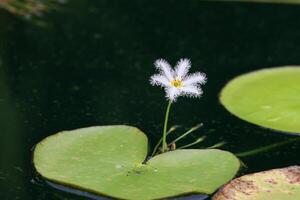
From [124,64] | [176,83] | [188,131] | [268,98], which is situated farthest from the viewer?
[124,64]

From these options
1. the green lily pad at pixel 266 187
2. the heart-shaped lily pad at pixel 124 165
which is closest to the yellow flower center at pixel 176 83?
the heart-shaped lily pad at pixel 124 165

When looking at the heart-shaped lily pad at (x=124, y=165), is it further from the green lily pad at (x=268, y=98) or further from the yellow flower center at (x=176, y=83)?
the green lily pad at (x=268, y=98)

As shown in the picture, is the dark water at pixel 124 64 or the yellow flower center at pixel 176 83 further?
the dark water at pixel 124 64

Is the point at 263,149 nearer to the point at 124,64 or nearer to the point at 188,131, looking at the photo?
the point at 188,131

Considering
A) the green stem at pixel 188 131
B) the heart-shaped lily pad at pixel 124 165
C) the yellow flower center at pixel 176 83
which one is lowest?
the heart-shaped lily pad at pixel 124 165

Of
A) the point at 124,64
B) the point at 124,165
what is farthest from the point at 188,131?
the point at 124,64

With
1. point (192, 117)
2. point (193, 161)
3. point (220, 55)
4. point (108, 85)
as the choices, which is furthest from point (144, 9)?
point (193, 161)
